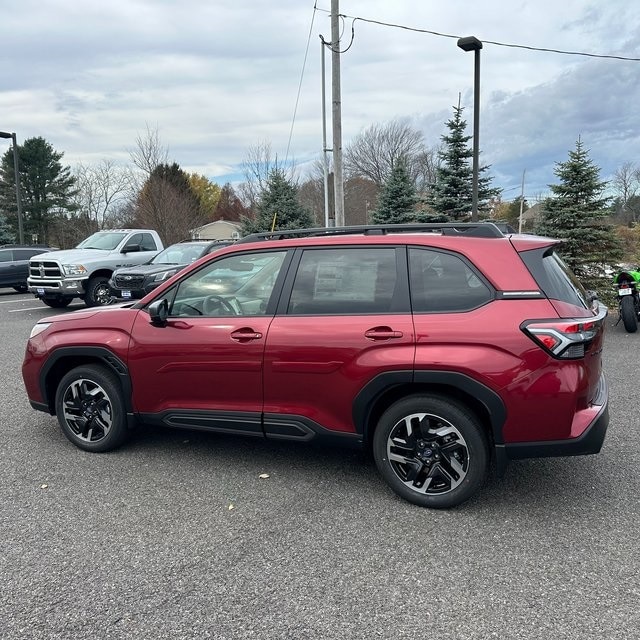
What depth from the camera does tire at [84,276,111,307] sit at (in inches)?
517

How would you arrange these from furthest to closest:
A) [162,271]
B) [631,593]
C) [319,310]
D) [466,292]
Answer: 1. [162,271]
2. [319,310]
3. [466,292]
4. [631,593]

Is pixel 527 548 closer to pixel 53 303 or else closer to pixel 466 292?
pixel 466 292

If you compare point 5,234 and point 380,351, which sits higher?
point 5,234

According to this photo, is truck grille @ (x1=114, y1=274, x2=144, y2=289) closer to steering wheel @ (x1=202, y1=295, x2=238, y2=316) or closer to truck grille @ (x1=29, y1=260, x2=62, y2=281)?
truck grille @ (x1=29, y1=260, x2=62, y2=281)

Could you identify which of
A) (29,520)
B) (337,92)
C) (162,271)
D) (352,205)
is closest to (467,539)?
(29,520)

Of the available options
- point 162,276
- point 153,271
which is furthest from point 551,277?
point 153,271

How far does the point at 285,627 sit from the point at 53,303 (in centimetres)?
1342

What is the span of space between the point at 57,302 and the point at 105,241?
→ 77.4 inches

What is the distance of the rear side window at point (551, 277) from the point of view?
3.20 meters

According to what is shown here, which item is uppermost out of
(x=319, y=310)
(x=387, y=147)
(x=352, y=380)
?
(x=387, y=147)

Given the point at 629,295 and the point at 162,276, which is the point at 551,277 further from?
the point at 162,276

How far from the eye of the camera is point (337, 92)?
13.6 meters

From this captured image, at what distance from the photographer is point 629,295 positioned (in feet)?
29.4

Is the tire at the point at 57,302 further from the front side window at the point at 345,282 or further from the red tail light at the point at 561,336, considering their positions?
the red tail light at the point at 561,336
